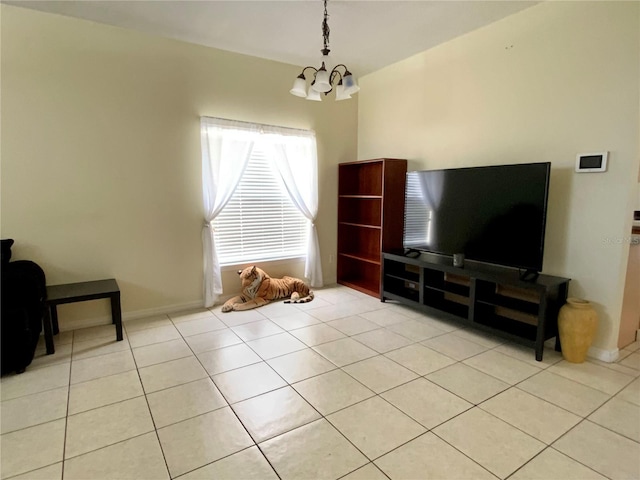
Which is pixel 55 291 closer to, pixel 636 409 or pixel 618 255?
pixel 636 409

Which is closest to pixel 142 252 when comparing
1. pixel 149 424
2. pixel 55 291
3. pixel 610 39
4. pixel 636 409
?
pixel 55 291

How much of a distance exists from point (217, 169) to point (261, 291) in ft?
4.88

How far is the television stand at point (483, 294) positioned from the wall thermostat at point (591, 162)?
0.89 metres

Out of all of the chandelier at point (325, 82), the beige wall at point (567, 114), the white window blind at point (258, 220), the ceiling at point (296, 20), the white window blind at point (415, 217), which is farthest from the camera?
the white window blind at point (258, 220)

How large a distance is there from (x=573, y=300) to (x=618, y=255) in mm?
460

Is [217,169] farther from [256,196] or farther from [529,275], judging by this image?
[529,275]

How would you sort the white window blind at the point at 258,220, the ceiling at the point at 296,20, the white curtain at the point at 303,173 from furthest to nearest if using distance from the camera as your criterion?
the white curtain at the point at 303,173, the white window blind at the point at 258,220, the ceiling at the point at 296,20

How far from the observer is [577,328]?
263 cm

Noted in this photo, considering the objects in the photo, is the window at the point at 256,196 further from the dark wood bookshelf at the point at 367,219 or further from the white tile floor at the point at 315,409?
the white tile floor at the point at 315,409

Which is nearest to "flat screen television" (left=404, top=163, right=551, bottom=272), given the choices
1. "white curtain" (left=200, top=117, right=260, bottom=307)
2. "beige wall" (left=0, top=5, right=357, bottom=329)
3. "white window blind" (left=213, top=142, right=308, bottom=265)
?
"white window blind" (left=213, top=142, right=308, bottom=265)

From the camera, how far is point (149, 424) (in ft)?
6.46

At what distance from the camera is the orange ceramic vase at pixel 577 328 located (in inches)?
104

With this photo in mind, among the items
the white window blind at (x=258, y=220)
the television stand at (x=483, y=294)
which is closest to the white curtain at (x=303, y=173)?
Result: the white window blind at (x=258, y=220)

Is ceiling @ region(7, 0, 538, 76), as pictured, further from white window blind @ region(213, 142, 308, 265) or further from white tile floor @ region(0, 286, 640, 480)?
white tile floor @ region(0, 286, 640, 480)
